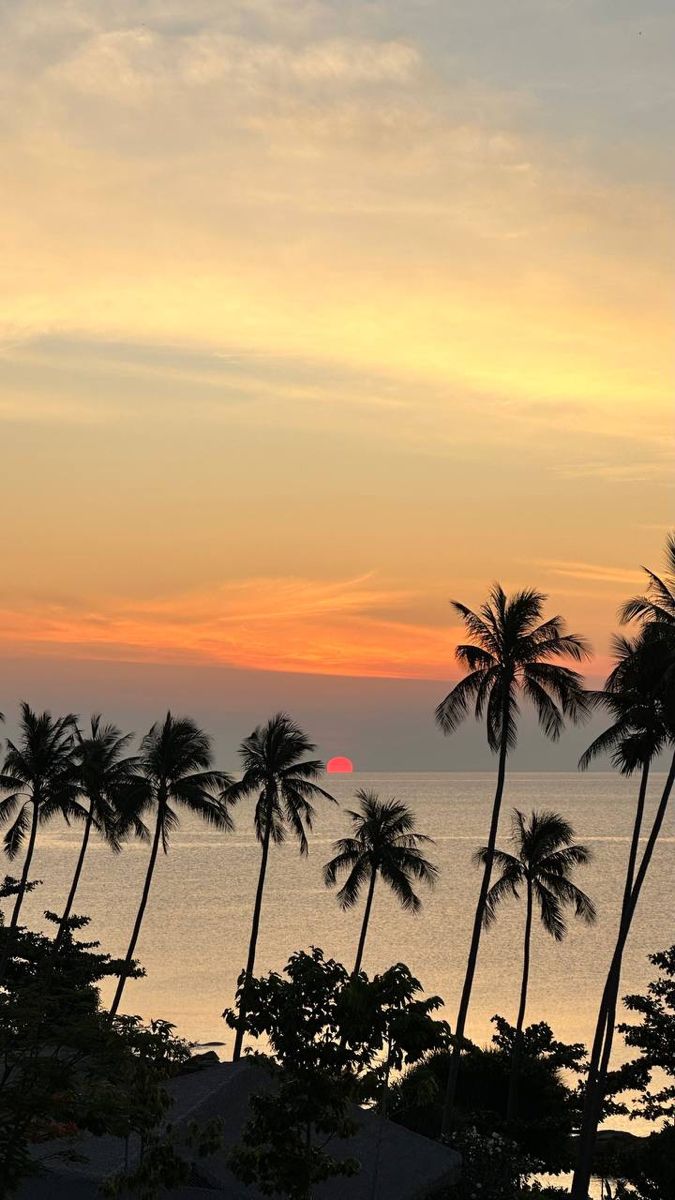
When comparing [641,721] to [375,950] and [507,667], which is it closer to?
[507,667]

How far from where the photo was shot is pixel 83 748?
6625 centimetres

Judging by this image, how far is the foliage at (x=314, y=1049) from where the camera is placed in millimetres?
26797

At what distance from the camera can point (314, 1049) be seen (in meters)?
27.2

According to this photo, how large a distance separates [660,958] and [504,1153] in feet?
34.4

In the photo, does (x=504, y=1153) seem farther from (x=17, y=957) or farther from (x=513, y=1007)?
(x=513, y=1007)

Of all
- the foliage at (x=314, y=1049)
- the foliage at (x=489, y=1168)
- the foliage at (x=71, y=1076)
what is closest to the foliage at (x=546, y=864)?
the foliage at (x=489, y=1168)

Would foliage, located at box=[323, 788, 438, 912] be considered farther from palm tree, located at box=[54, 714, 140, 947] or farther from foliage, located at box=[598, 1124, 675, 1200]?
foliage, located at box=[598, 1124, 675, 1200]

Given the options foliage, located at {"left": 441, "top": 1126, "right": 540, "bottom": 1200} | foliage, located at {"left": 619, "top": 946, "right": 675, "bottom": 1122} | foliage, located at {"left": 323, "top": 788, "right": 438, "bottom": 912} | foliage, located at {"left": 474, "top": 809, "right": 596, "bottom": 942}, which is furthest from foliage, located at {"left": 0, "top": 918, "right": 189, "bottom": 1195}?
foliage, located at {"left": 323, "top": 788, "right": 438, "bottom": 912}

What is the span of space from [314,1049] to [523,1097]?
32.8 metres

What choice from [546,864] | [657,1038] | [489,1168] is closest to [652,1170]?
[657,1038]

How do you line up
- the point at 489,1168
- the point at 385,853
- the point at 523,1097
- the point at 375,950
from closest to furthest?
1. the point at 489,1168
2. the point at 523,1097
3. the point at 385,853
4. the point at 375,950

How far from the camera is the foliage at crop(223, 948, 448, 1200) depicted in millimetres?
26797

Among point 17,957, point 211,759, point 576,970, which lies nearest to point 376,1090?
point 17,957

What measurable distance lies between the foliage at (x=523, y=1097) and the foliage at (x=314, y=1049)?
779 inches
